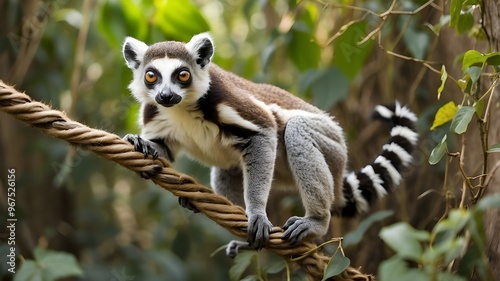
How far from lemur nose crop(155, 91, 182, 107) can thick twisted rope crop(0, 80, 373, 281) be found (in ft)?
1.57

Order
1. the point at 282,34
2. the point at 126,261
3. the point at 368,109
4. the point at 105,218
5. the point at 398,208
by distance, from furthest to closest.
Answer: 1. the point at 105,218
2. the point at 126,261
3. the point at 368,109
4. the point at 398,208
5. the point at 282,34

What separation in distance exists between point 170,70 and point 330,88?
141cm

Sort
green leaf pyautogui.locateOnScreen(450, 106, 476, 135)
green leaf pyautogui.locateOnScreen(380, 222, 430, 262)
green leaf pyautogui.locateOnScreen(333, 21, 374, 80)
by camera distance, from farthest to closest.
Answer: green leaf pyautogui.locateOnScreen(333, 21, 374, 80) → green leaf pyautogui.locateOnScreen(450, 106, 476, 135) → green leaf pyautogui.locateOnScreen(380, 222, 430, 262)

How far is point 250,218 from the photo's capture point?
10.2 feet

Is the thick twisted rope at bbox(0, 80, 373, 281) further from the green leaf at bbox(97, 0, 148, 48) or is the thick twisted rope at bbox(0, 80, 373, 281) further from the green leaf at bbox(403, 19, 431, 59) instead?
the green leaf at bbox(97, 0, 148, 48)

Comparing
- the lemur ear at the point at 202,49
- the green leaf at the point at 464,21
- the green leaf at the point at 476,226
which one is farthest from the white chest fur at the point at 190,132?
the green leaf at the point at 476,226

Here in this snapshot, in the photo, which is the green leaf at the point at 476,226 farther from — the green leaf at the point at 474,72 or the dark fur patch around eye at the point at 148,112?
the dark fur patch around eye at the point at 148,112

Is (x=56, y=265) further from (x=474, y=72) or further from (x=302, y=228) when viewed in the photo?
(x=474, y=72)

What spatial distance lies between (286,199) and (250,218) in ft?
7.22

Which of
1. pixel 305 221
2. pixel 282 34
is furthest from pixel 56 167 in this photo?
pixel 305 221

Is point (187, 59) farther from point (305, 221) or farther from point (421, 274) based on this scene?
point (421, 274)

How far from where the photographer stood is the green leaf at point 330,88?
14.5 ft

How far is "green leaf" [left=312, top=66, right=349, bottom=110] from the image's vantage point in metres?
4.42

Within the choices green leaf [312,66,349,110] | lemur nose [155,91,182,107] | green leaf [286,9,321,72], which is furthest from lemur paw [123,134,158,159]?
green leaf [286,9,321,72]
